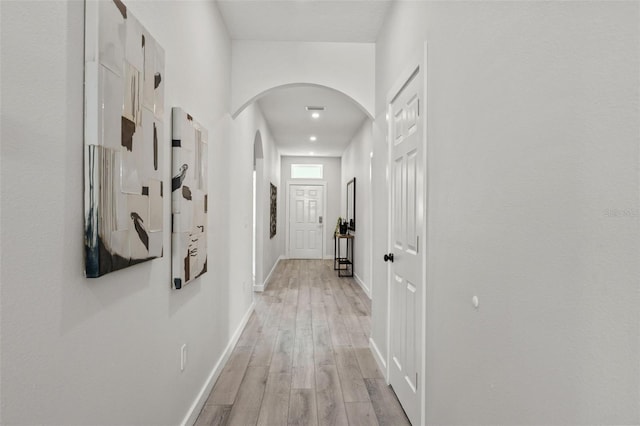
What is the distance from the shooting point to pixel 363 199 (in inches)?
245

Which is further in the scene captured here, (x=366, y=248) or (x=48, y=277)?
(x=366, y=248)

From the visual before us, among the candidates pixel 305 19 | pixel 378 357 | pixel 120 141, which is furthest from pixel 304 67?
pixel 378 357

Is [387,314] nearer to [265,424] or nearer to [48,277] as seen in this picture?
[265,424]

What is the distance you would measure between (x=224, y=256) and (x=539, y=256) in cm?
252

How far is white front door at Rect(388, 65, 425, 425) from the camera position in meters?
2.09

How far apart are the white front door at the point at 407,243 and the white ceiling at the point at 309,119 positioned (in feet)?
4.23

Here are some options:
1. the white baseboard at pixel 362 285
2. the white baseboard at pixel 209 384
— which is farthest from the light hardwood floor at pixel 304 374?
the white baseboard at pixel 362 285

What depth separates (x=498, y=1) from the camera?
1.24m

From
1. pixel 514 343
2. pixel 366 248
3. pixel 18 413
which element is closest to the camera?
pixel 18 413

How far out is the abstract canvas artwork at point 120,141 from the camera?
113 cm

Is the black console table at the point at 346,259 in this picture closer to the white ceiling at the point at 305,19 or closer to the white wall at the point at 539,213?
the white ceiling at the point at 305,19

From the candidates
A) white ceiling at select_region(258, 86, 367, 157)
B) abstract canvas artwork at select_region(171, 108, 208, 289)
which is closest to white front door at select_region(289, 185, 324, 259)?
white ceiling at select_region(258, 86, 367, 157)

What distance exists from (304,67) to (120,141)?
238cm

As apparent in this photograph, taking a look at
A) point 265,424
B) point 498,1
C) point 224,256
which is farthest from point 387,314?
point 498,1
